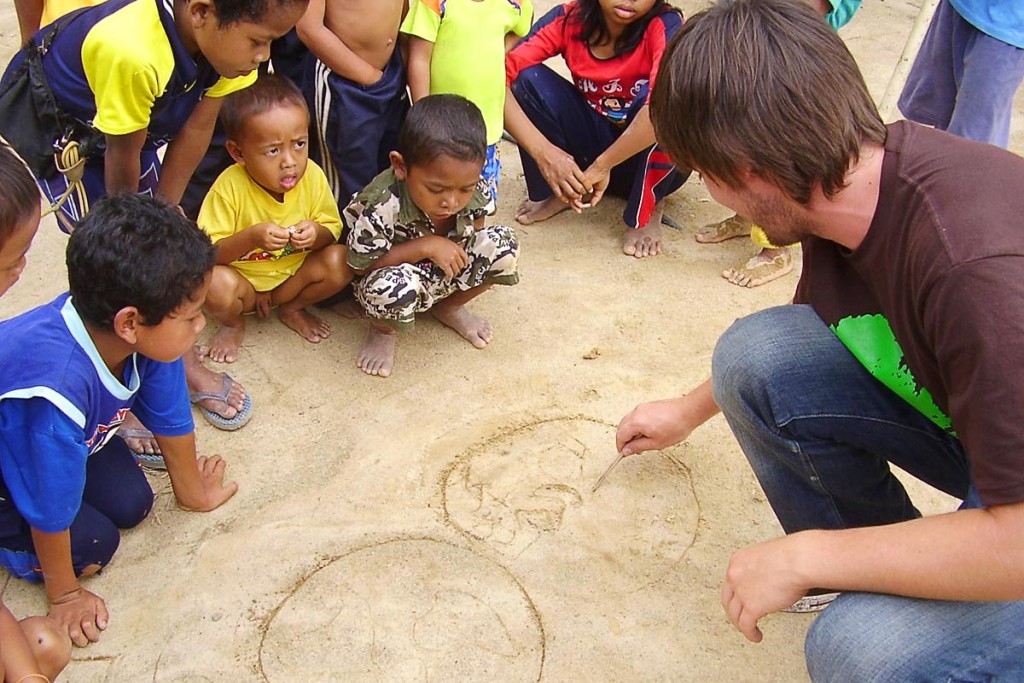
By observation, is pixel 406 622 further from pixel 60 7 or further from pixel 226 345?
pixel 60 7

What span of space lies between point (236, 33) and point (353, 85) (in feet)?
2.31


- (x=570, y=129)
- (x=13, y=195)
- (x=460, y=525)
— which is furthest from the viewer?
(x=570, y=129)

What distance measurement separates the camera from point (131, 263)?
1.74 meters

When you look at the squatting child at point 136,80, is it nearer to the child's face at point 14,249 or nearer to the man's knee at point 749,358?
the child's face at point 14,249

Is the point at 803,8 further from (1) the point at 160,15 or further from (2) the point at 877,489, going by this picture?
(1) the point at 160,15

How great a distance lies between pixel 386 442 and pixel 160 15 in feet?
3.77

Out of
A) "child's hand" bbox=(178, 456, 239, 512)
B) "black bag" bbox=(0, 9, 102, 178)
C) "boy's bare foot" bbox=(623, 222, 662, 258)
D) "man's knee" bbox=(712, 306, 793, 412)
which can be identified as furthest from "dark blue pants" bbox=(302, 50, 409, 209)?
"man's knee" bbox=(712, 306, 793, 412)

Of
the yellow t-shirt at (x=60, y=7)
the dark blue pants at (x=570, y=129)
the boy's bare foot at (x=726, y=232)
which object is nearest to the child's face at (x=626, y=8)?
the dark blue pants at (x=570, y=129)

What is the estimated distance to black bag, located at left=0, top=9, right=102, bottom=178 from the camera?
219 centimetres

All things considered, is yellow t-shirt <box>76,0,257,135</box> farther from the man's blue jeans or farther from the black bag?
the man's blue jeans

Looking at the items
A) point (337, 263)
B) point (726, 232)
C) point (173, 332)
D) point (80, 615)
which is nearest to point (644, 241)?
point (726, 232)

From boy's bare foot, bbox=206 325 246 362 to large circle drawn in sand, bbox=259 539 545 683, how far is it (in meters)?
0.87

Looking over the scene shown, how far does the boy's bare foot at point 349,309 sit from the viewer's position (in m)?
2.89

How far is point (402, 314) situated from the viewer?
259cm
